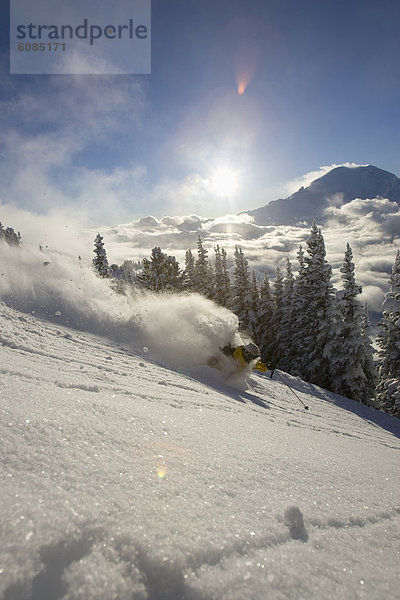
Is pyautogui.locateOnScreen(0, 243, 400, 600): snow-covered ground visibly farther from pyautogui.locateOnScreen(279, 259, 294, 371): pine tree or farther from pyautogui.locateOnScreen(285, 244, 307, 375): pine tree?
pyautogui.locateOnScreen(279, 259, 294, 371): pine tree

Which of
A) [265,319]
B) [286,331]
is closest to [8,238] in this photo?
[286,331]

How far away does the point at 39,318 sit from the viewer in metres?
9.35

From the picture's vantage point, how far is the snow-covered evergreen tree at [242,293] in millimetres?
42750

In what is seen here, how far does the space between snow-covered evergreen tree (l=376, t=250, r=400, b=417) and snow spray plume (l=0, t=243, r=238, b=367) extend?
672 inches

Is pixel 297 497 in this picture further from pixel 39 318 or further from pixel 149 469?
pixel 39 318

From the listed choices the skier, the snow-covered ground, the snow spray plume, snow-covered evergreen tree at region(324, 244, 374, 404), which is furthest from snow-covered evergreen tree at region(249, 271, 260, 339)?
the snow-covered ground

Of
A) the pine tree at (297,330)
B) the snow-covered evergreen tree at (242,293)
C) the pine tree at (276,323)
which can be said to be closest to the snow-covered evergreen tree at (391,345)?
the pine tree at (297,330)

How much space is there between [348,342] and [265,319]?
16.9 m

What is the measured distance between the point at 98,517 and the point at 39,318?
9083 mm

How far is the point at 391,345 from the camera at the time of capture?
24656 mm

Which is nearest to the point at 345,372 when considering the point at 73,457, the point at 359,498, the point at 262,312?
the point at 262,312

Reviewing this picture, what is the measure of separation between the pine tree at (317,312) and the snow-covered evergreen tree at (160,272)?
1384 cm

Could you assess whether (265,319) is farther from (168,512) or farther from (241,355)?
(168,512)

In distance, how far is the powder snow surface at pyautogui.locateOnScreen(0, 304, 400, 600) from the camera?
49.5 inches
